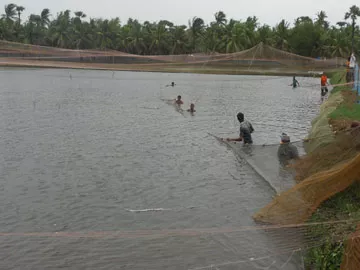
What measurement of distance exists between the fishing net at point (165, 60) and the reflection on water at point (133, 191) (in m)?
12.7

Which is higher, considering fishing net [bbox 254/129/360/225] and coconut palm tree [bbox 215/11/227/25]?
coconut palm tree [bbox 215/11/227/25]

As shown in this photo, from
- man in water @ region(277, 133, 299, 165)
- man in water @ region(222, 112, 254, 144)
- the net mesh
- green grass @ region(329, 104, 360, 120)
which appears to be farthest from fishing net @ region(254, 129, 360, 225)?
the net mesh

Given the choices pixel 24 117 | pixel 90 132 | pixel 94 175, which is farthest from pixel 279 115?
pixel 94 175

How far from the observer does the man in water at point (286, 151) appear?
45.8 feet

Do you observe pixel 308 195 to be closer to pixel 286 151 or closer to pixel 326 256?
pixel 326 256

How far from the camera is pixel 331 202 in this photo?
9.00 meters

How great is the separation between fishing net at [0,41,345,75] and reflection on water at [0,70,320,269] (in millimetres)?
12651

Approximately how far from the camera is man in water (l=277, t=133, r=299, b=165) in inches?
550

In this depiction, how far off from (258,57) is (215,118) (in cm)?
1861

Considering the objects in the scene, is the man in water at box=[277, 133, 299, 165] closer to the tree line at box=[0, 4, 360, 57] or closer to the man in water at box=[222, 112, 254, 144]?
the man in water at box=[222, 112, 254, 144]

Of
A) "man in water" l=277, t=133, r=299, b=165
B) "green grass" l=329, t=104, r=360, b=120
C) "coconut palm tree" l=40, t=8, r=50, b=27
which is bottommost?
"man in water" l=277, t=133, r=299, b=165

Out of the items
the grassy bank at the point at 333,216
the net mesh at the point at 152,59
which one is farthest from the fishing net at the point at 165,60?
the grassy bank at the point at 333,216

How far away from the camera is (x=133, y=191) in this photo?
39.5 feet

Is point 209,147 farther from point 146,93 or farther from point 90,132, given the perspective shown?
point 146,93
